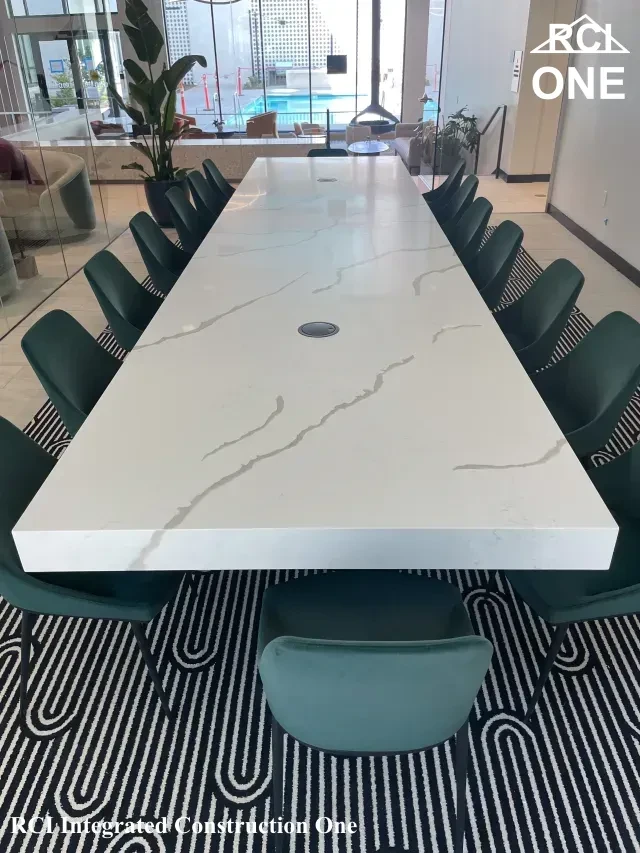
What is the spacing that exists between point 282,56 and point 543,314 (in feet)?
31.1

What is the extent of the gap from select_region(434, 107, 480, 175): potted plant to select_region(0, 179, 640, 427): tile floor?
696 mm

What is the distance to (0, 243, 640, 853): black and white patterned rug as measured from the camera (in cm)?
146

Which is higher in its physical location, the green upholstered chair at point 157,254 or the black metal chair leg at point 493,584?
the green upholstered chair at point 157,254

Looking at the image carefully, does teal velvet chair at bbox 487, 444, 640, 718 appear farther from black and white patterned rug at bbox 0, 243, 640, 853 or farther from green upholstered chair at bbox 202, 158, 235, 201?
green upholstered chair at bbox 202, 158, 235, 201

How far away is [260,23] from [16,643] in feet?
34.2

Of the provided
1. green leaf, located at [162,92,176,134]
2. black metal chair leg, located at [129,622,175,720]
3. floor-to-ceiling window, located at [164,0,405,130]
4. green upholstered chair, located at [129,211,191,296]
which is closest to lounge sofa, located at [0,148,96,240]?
green leaf, located at [162,92,176,134]

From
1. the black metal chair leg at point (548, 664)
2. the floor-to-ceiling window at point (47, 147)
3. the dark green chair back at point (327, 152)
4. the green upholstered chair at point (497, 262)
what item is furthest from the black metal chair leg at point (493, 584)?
Result: the dark green chair back at point (327, 152)

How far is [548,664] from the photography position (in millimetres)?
1594

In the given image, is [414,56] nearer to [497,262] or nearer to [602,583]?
[497,262]

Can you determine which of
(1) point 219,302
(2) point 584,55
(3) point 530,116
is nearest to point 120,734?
(1) point 219,302

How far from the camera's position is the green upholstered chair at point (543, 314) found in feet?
7.65

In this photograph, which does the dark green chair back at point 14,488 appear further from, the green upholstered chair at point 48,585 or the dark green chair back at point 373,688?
the dark green chair back at point 373,688

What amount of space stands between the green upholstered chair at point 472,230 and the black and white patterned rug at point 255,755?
2.03 m

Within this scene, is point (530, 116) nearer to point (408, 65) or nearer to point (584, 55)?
point (584, 55)
